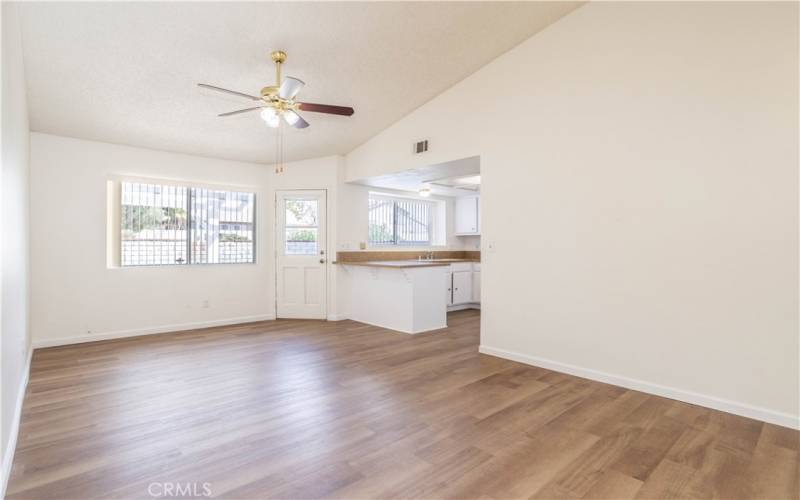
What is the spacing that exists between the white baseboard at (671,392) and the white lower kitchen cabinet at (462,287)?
3.02m

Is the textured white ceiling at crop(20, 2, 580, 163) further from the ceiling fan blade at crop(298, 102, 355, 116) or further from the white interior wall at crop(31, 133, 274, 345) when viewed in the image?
the ceiling fan blade at crop(298, 102, 355, 116)

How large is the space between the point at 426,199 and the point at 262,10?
202 inches

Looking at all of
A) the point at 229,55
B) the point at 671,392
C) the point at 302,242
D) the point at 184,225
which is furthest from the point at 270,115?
the point at 671,392

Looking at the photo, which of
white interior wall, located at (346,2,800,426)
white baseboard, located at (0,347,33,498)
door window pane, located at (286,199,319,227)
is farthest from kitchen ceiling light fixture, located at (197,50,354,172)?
door window pane, located at (286,199,319,227)

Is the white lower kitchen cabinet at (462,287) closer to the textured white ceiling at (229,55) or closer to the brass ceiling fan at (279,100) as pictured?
the textured white ceiling at (229,55)

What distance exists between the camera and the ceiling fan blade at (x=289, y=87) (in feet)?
9.52

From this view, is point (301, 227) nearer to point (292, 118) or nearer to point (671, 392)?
point (292, 118)

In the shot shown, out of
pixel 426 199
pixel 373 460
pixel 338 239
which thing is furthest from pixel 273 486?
pixel 426 199

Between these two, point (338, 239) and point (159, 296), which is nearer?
point (159, 296)

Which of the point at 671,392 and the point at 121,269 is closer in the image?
the point at 671,392

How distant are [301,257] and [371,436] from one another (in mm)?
4253

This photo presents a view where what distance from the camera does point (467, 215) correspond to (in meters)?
7.89

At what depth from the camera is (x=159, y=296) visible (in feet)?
17.6

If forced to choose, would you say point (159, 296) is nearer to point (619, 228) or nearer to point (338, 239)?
point (338, 239)
